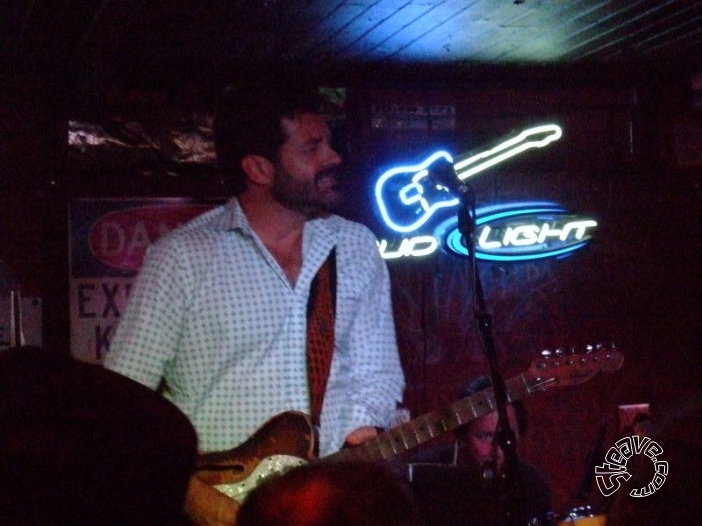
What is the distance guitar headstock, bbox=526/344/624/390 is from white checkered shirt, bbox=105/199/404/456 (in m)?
0.74

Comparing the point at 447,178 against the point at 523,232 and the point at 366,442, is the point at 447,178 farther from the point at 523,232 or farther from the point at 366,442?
the point at 523,232

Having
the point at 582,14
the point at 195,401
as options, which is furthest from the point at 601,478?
the point at 195,401

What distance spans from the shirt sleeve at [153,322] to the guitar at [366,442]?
38 centimetres

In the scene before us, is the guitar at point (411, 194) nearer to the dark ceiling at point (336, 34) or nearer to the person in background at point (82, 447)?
the dark ceiling at point (336, 34)

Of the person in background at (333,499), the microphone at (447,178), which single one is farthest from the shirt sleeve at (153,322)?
the person in background at (333,499)

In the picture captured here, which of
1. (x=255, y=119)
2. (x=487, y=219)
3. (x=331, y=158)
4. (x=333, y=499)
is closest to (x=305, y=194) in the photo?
(x=331, y=158)

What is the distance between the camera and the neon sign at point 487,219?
6.59 m

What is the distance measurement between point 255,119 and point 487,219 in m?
3.01

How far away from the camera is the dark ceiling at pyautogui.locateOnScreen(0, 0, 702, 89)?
5.10 metres

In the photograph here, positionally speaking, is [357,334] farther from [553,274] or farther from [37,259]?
[553,274]

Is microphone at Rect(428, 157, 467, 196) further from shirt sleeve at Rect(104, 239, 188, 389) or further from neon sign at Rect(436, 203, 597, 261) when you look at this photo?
neon sign at Rect(436, 203, 597, 261)

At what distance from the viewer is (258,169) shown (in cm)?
396

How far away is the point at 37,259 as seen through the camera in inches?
239
